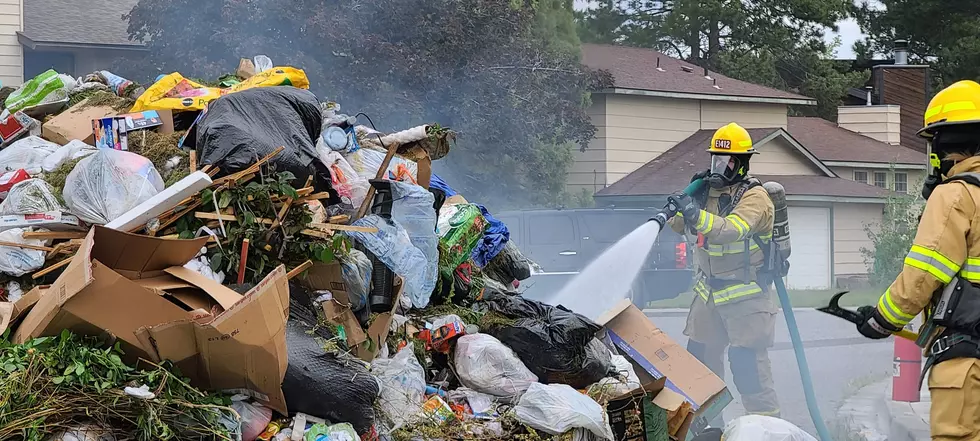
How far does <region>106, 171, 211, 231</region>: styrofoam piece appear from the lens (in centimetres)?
395

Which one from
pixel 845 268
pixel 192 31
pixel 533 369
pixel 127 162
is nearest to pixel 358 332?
pixel 533 369

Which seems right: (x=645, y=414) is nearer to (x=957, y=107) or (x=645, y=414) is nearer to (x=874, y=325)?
(x=874, y=325)

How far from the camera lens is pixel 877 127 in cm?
2430

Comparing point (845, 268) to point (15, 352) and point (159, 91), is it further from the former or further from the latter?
point (15, 352)

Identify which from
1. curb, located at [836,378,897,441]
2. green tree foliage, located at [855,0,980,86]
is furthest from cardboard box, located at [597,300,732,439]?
green tree foliage, located at [855,0,980,86]

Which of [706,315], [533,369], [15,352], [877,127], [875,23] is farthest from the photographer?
[875,23]

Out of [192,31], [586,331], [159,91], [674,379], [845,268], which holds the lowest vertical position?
[845,268]

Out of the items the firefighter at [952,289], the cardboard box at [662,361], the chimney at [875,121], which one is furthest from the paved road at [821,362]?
the chimney at [875,121]

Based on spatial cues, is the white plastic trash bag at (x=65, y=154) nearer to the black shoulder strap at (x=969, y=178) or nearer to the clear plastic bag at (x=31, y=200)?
the clear plastic bag at (x=31, y=200)

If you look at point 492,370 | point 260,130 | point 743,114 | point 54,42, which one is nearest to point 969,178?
point 492,370

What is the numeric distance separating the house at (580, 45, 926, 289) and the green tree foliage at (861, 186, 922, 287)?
1.80m

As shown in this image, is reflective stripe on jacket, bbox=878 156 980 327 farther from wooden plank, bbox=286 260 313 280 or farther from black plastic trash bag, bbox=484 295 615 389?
wooden plank, bbox=286 260 313 280

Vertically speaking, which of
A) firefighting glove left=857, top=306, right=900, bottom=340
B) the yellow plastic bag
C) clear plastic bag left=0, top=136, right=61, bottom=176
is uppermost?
the yellow plastic bag

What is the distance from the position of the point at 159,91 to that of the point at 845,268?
61.8ft
